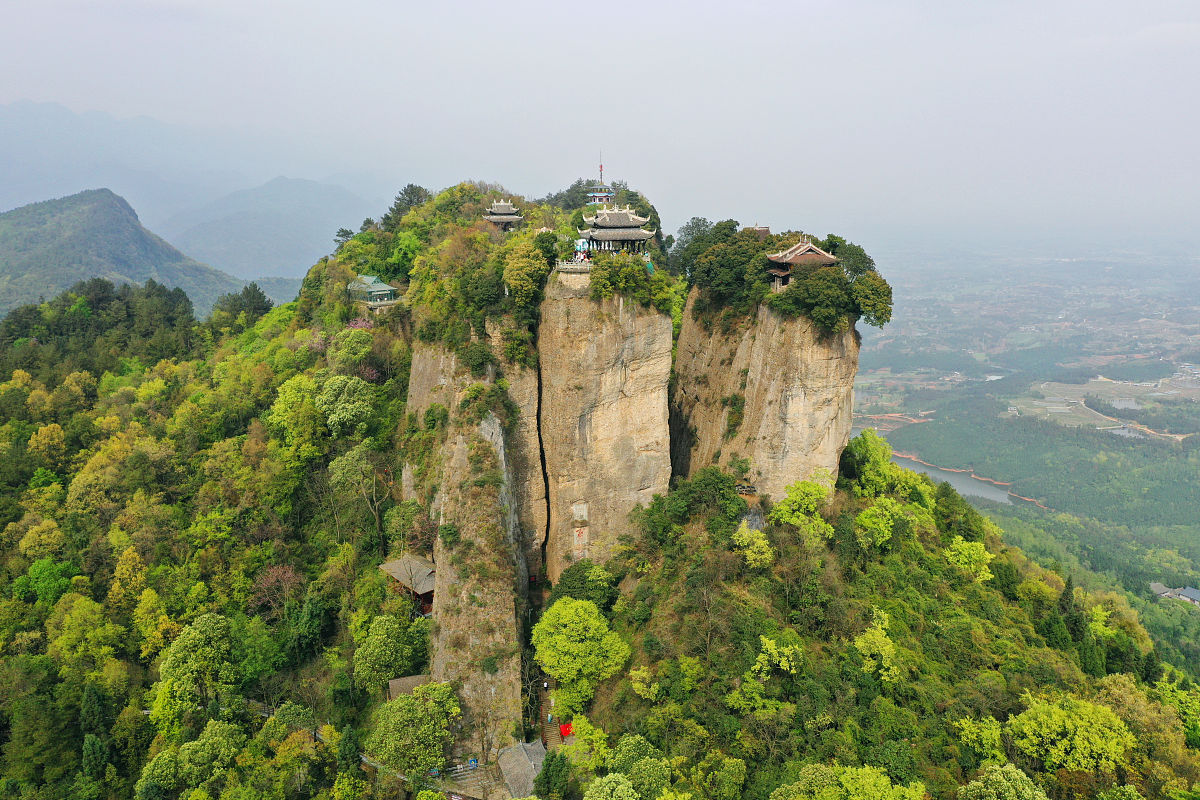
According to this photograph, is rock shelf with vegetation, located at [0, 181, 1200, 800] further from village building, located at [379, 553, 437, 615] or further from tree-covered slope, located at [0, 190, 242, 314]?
tree-covered slope, located at [0, 190, 242, 314]

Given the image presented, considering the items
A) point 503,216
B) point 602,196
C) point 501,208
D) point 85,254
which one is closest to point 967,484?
point 602,196

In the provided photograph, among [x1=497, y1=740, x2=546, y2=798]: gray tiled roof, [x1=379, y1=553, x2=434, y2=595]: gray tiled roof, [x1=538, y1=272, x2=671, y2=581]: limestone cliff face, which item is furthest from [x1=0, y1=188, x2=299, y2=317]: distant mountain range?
[x1=497, y1=740, x2=546, y2=798]: gray tiled roof

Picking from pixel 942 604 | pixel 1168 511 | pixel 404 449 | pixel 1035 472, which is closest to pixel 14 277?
pixel 404 449

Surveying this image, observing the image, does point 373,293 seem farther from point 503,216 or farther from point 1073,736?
point 1073,736

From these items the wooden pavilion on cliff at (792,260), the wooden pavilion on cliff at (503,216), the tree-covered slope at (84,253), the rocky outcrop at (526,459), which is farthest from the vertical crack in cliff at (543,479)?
the tree-covered slope at (84,253)

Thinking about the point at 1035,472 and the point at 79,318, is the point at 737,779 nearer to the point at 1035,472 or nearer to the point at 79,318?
the point at 79,318
